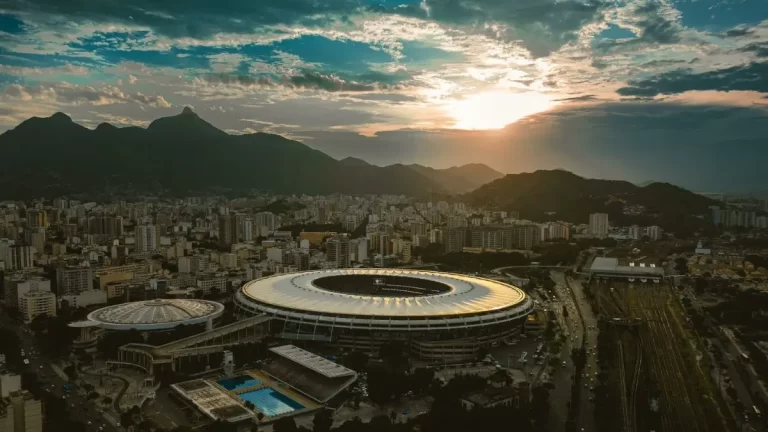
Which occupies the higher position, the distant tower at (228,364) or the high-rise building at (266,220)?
the high-rise building at (266,220)

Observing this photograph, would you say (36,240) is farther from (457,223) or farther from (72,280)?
(457,223)

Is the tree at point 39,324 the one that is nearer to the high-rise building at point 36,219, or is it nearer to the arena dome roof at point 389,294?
the arena dome roof at point 389,294

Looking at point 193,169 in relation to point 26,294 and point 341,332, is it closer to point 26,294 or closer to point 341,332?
point 26,294

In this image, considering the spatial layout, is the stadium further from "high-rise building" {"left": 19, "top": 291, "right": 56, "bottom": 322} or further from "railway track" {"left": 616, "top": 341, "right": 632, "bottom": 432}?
"high-rise building" {"left": 19, "top": 291, "right": 56, "bottom": 322}

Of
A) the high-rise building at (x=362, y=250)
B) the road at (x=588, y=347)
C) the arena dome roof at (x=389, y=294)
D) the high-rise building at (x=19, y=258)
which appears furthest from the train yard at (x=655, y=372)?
the high-rise building at (x=19, y=258)

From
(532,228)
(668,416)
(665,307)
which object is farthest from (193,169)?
(668,416)

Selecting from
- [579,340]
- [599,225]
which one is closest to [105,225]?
[579,340]
